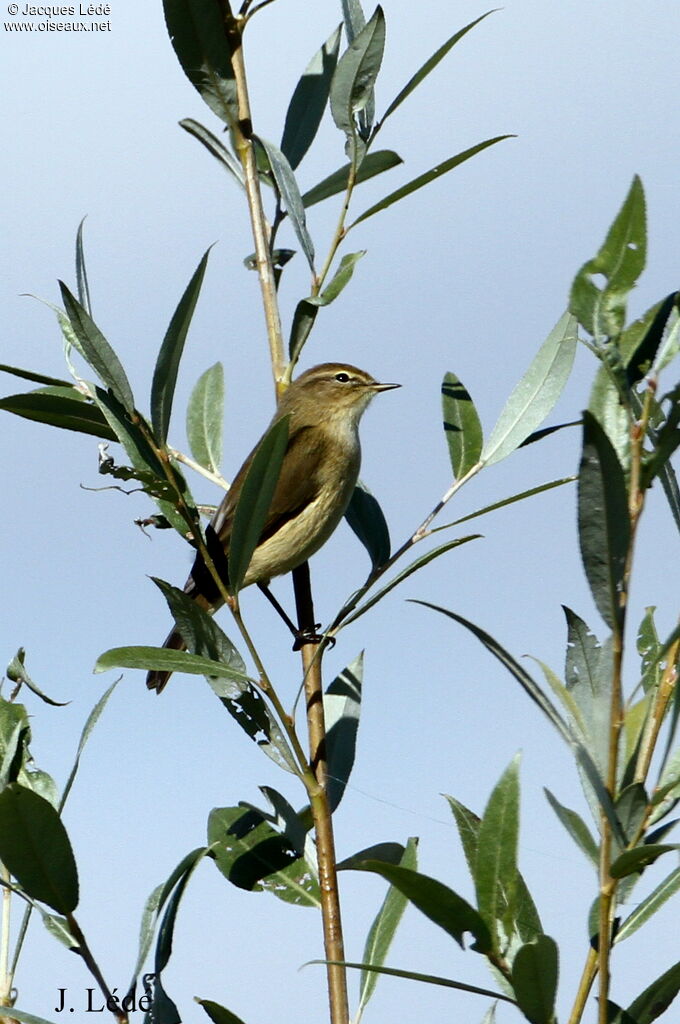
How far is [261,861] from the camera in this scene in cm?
220

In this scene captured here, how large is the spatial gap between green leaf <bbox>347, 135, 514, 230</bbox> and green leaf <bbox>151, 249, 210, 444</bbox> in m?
0.42

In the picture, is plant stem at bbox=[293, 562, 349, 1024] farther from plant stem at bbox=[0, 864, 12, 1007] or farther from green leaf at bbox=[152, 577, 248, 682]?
plant stem at bbox=[0, 864, 12, 1007]

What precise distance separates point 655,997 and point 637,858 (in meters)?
0.30

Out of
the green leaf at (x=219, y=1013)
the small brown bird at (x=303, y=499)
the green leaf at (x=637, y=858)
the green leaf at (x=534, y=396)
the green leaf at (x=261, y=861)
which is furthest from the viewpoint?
the small brown bird at (x=303, y=499)

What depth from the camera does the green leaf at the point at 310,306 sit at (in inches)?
82.1

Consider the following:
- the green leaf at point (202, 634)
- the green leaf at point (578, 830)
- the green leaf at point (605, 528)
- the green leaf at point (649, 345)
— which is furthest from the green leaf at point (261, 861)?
the green leaf at point (649, 345)

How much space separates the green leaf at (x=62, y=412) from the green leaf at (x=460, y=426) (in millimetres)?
724

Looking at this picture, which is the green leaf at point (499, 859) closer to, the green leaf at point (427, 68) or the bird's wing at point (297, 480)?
the green leaf at point (427, 68)

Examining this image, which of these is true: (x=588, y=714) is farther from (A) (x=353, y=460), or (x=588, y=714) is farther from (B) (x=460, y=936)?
(A) (x=353, y=460)

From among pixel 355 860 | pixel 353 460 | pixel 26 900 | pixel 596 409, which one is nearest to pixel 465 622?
pixel 596 409

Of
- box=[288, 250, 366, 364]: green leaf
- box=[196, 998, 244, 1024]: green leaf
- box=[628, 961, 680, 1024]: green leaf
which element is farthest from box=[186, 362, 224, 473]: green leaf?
box=[628, 961, 680, 1024]: green leaf

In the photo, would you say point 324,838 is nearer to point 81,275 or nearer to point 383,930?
point 383,930

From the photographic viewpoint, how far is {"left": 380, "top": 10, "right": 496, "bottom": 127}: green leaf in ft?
7.20

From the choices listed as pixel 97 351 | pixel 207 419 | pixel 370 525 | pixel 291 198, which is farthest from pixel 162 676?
pixel 97 351
